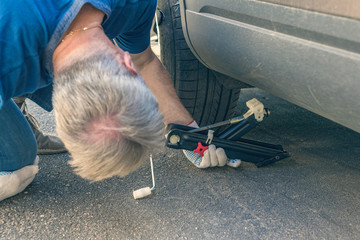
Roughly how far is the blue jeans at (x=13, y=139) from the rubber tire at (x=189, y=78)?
69 centimetres

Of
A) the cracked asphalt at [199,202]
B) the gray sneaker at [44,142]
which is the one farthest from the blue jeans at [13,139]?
the gray sneaker at [44,142]

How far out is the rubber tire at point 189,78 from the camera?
1619 millimetres

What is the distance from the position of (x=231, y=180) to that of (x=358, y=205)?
19.2 inches

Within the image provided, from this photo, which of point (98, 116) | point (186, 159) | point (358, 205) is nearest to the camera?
point (98, 116)

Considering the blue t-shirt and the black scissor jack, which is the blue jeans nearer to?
the blue t-shirt

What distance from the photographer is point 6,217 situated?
1.30 m

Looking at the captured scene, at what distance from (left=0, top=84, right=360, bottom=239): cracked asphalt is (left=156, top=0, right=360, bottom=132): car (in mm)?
439

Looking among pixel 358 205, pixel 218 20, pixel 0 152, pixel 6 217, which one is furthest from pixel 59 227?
pixel 358 205

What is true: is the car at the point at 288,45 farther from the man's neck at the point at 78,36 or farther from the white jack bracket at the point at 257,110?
the man's neck at the point at 78,36

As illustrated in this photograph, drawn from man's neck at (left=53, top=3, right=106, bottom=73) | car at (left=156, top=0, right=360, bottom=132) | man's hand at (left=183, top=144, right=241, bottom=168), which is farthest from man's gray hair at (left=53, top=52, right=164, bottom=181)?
man's hand at (left=183, top=144, right=241, bottom=168)

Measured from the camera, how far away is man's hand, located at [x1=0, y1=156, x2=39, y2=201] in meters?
1.35

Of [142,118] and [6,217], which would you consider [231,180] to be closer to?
[142,118]

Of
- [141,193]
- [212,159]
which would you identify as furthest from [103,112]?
[212,159]

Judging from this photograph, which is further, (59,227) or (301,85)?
(59,227)
